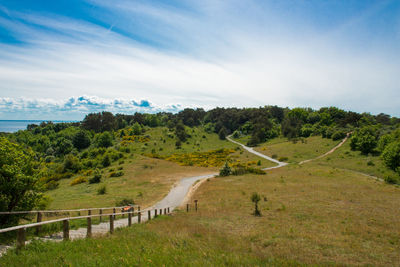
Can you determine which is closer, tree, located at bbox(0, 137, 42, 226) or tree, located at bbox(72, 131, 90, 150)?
tree, located at bbox(0, 137, 42, 226)

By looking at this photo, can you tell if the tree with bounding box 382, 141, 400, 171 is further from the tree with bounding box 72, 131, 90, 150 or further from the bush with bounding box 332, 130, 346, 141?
the tree with bounding box 72, 131, 90, 150

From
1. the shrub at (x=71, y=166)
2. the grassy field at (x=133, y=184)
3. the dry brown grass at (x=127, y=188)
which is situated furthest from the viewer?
the shrub at (x=71, y=166)

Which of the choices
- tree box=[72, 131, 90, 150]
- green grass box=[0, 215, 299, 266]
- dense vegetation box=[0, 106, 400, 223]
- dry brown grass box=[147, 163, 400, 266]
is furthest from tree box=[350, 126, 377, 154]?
tree box=[72, 131, 90, 150]

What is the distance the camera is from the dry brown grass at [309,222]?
28.4 feet

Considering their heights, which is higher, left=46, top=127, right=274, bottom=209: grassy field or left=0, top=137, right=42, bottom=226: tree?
left=0, top=137, right=42, bottom=226: tree

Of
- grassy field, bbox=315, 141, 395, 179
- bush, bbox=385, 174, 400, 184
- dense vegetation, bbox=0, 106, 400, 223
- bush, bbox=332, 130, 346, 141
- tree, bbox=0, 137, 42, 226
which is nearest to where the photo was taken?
tree, bbox=0, 137, 42, 226

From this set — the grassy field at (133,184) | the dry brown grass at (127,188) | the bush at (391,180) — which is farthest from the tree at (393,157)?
the dry brown grass at (127,188)

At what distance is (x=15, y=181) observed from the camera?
1045cm

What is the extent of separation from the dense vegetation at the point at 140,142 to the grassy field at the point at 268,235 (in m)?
6.60

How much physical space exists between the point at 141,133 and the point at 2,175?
121545 millimetres

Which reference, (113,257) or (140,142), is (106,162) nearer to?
(140,142)

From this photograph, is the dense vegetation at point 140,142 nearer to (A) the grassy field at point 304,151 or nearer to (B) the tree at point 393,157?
(B) the tree at point 393,157

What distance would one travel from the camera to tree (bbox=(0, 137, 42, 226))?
10.3 meters

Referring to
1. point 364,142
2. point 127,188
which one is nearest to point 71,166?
point 127,188
